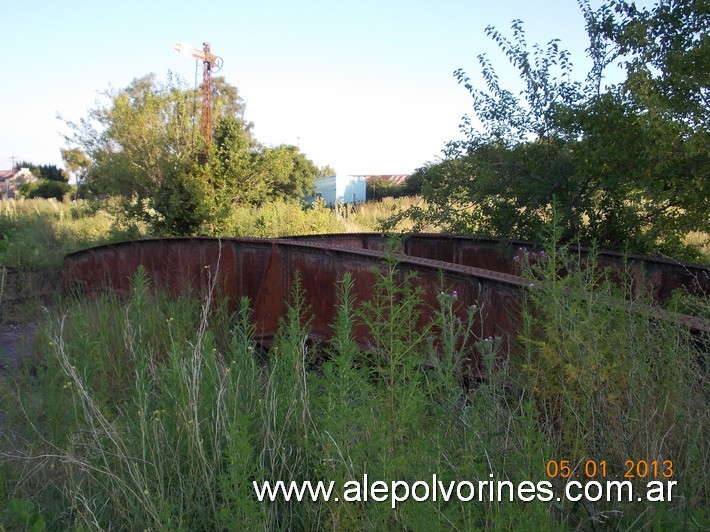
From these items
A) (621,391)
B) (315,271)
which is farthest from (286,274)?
(621,391)

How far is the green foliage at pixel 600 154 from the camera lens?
6172 millimetres

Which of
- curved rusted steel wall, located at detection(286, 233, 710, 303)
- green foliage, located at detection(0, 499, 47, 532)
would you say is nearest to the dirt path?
curved rusted steel wall, located at detection(286, 233, 710, 303)

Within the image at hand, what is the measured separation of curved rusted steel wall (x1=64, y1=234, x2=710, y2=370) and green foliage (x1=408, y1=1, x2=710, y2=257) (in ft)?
1.73

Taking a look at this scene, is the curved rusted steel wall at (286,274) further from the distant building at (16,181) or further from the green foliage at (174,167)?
the distant building at (16,181)

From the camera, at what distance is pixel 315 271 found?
7117 mm

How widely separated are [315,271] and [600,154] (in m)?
3.25

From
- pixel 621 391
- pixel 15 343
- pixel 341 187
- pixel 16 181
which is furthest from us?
pixel 16 181

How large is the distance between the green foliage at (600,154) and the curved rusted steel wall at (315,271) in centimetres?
53

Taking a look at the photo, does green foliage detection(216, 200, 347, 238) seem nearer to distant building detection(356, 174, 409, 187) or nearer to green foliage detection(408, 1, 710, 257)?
green foliage detection(408, 1, 710, 257)

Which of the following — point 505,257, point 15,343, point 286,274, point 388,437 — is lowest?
point 15,343

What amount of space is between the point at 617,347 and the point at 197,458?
2353 mm

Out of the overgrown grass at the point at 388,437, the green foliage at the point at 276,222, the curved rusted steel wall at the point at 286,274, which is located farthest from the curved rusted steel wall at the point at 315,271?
the green foliage at the point at 276,222

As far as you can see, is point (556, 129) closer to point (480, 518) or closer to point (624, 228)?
point (624, 228)

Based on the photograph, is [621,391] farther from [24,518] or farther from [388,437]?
[24,518]
